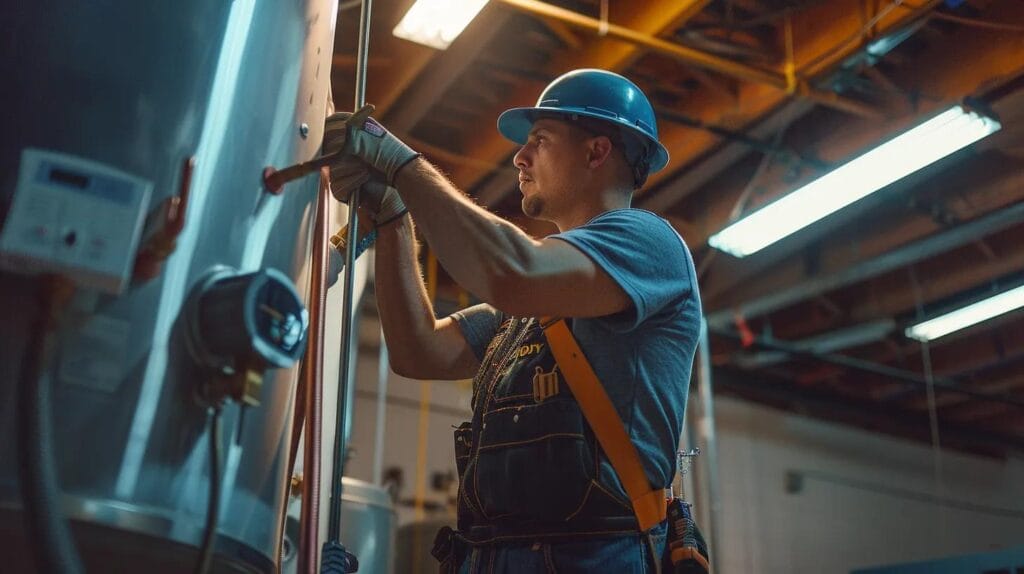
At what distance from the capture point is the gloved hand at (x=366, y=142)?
166cm

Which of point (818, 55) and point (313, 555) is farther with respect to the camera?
point (818, 55)

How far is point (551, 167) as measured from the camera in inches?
95.1

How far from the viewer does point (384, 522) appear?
3.86 metres

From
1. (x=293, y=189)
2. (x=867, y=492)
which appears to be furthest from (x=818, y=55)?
(x=867, y=492)

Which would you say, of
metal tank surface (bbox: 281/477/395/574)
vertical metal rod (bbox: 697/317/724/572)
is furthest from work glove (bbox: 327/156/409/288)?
vertical metal rod (bbox: 697/317/724/572)

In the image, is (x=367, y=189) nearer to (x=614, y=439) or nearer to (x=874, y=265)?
(x=614, y=439)

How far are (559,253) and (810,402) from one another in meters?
8.06

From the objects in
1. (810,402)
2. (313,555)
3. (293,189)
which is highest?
(810,402)

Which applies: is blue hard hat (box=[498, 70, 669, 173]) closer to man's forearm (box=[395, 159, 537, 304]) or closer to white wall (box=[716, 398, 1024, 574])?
man's forearm (box=[395, 159, 537, 304])

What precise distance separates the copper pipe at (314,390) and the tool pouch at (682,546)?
792mm

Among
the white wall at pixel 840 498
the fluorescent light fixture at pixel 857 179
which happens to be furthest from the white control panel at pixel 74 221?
the white wall at pixel 840 498

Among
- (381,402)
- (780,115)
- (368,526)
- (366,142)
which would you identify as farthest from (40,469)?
(381,402)

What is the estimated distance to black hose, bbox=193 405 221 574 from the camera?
1.15 meters

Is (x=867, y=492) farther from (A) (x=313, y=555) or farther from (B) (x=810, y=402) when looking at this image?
(A) (x=313, y=555)
